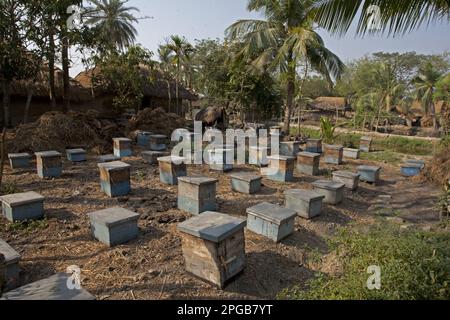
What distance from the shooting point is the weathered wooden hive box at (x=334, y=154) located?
955 centimetres

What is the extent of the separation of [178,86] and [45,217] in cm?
1686

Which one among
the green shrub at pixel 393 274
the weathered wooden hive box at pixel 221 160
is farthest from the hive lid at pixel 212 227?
the weathered wooden hive box at pixel 221 160

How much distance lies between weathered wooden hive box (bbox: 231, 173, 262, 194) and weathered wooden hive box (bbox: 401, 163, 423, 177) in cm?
536

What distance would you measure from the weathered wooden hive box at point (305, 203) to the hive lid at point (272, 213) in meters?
0.81

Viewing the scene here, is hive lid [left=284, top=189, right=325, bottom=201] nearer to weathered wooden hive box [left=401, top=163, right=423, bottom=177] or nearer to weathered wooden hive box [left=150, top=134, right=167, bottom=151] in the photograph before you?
weathered wooden hive box [left=401, top=163, right=423, bottom=177]

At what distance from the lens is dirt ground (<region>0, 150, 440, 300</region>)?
3080 mm

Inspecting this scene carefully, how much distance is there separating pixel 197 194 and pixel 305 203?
185 cm

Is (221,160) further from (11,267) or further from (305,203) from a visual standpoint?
(11,267)

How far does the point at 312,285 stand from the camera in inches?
112

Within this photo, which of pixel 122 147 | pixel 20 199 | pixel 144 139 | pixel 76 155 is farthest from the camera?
pixel 144 139

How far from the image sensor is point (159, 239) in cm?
405

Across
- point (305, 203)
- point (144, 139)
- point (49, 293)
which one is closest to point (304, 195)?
point (305, 203)
